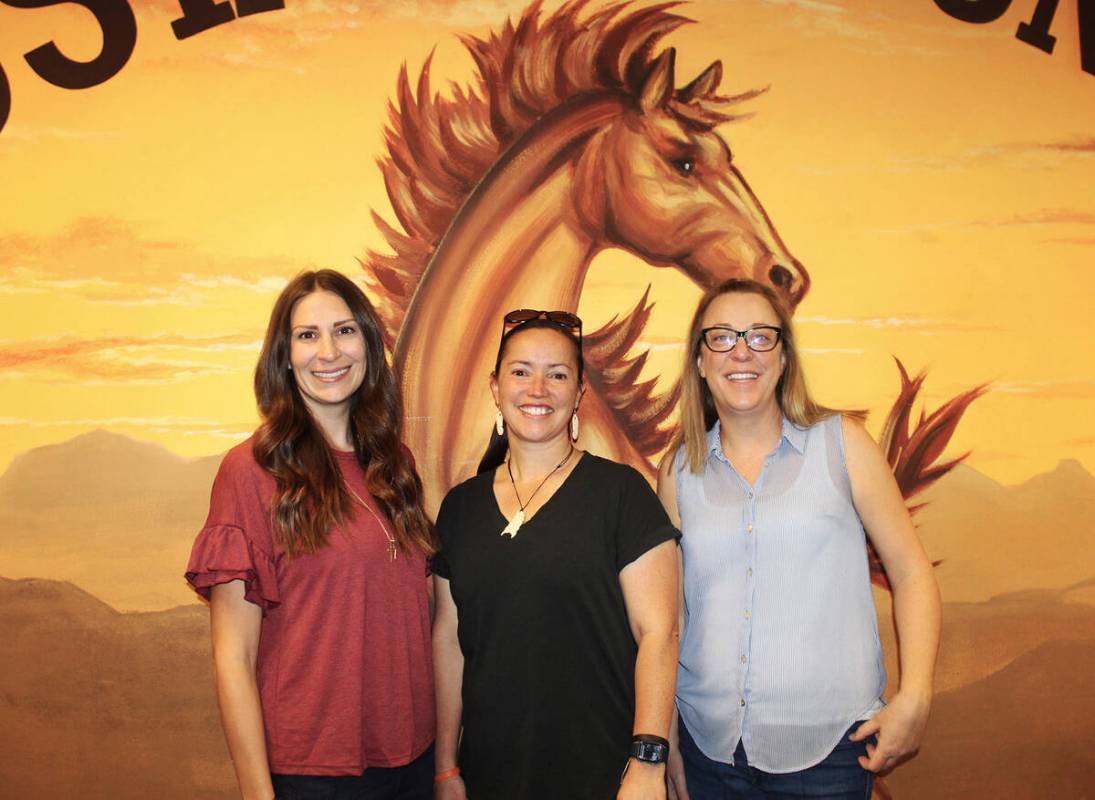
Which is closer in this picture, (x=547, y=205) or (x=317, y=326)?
(x=317, y=326)

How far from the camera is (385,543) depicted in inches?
66.7

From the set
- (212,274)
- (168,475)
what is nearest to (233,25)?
(212,274)

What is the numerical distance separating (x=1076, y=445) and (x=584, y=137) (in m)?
1.85

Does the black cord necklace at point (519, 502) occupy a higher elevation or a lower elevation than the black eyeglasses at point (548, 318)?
lower

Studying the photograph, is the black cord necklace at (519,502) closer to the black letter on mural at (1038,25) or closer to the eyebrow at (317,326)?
the eyebrow at (317,326)

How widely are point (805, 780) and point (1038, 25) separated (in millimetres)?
2414

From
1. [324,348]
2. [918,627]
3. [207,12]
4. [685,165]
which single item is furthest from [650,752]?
[207,12]

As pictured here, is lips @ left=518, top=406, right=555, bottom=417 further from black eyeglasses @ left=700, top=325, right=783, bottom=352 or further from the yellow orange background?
the yellow orange background

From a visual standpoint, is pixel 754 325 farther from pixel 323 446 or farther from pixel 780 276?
pixel 323 446

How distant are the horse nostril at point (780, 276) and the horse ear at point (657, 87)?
61 cm

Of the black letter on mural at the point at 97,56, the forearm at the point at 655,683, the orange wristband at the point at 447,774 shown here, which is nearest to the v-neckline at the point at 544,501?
the forearm at the point at 655,683

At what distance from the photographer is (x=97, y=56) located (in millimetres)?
2428

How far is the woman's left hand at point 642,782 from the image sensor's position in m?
1.59

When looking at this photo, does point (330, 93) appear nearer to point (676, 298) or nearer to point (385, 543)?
point (676, 298)
